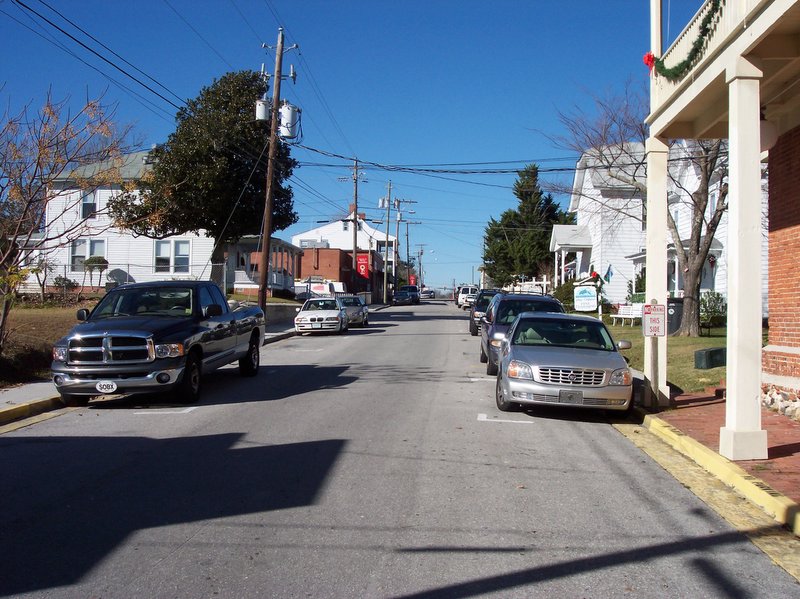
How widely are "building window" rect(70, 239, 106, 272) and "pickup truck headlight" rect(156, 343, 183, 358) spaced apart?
92.0 ft

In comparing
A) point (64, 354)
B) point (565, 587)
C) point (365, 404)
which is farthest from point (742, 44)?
point (64, 354)

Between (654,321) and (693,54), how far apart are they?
3.74 metres

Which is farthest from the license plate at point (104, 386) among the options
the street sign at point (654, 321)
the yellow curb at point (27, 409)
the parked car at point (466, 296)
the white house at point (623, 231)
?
the parked car at point (466, 296)

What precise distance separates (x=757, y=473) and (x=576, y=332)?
497 cm

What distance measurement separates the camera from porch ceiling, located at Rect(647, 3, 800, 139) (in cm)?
794

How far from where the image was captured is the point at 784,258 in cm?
1178

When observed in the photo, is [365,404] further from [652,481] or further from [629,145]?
[629,145]

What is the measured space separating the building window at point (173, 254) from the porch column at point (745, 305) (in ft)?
111

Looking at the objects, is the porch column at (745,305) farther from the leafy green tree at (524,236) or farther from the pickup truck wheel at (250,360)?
the leafy green tree at (524,236)

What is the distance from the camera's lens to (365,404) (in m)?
11.5

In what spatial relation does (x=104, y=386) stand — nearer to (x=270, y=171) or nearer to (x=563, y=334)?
(x=563, y=334)

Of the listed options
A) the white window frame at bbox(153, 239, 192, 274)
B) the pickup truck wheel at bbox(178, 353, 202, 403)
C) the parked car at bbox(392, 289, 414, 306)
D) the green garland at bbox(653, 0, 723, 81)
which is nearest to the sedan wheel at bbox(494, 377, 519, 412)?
the pickup truck wheel at bbox(178, 353, 202, 403)

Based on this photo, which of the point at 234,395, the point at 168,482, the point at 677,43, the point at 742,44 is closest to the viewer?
the point at 168,482

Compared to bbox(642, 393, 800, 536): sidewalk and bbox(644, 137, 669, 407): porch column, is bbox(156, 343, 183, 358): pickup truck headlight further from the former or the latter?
bbox(644, 137, 669, 407): porch column
